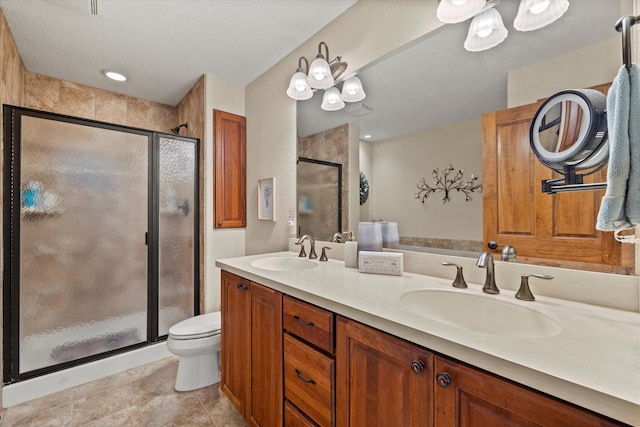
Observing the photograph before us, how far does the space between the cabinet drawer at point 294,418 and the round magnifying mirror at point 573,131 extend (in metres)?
1.23

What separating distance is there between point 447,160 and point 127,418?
2.30 meters

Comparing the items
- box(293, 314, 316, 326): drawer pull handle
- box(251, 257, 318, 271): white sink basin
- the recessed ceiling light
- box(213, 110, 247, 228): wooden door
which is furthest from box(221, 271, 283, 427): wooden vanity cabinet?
the recessed ceiling light

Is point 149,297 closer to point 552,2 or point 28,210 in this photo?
point 28,210

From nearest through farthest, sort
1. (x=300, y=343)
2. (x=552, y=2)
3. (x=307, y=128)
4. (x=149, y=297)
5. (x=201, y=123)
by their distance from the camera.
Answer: (x=552, y=2)
(x=300, y=343)
(x=307, y=128)
(x=149, y=297)
(x=201, y=123)

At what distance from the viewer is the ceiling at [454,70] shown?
3.04 feet

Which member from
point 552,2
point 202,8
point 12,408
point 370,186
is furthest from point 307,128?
point 12,408

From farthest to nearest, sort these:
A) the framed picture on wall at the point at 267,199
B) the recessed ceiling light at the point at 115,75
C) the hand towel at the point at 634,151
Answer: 1. the recessed ceiling light at the point at 115,75
2. the framed picture on wall at the point at 267,199
3. the hand towel at the point at 634,151

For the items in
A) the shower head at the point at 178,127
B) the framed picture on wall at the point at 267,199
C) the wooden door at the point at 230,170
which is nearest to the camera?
the framed picture on wall at the point at 267,199

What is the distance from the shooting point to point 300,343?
42.8 inches

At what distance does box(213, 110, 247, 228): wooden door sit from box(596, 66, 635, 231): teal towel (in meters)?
2.44

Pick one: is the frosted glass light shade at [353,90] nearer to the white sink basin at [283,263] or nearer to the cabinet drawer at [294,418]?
the white sink basin at [283,263]

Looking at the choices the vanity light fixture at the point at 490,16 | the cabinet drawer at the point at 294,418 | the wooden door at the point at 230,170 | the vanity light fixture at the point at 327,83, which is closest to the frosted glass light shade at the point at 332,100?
the vanity light fixture at the point at 327,83

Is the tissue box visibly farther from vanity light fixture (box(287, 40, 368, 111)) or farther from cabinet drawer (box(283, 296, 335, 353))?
vanity light fixture (box(287, 40, 368, 111))

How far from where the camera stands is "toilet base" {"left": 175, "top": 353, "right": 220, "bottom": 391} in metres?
1.90
